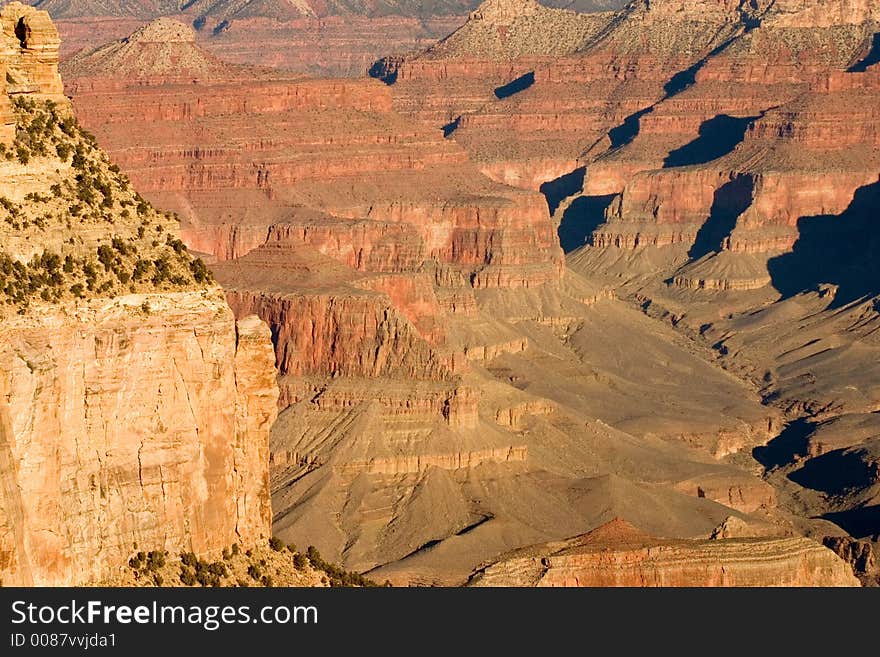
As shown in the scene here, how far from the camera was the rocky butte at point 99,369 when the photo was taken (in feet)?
113

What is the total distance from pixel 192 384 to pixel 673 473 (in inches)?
3122

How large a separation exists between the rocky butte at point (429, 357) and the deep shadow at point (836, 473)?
6.85 ft

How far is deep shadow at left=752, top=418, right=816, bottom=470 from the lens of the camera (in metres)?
130

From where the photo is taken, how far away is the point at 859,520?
11400 centimetres

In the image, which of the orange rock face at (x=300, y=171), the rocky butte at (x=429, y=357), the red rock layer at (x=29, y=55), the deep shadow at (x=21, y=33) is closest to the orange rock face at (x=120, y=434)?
the red rock layer at (x=29, y=55)

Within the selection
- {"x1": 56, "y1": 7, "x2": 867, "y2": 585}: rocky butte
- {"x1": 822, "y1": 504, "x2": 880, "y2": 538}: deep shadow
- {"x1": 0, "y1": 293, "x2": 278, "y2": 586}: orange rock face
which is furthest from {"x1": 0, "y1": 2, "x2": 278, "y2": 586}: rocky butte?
{"x1": 822, "y1": 504, "x2": 880, "y2": 538}: deep shadow

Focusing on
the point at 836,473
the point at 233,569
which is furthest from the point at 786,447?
the point at 233,569

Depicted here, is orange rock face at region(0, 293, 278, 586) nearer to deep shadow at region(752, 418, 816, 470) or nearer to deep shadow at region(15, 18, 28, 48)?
deep shadow at region(15, 18, 28, 48)

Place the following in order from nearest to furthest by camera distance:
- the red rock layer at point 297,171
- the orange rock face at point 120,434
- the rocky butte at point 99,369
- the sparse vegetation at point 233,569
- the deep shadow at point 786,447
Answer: the orange rock face at point 120,434, the rocky butte at point 99,369, the sparse vegetation at point 233,569, the deep shadow at point 786,447, the red rock layer at point 297,171

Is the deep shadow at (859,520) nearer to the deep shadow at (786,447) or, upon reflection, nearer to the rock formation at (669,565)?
the deep shadow at (786,447)

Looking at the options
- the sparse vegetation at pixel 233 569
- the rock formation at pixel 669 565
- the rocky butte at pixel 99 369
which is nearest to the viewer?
the rocky butte at pixel 99 369

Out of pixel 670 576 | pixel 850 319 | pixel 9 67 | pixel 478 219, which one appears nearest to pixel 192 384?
pixel 9 67

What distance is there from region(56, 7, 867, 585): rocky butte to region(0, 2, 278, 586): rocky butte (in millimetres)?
27672

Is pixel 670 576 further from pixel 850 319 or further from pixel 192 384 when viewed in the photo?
pixel 850 319
